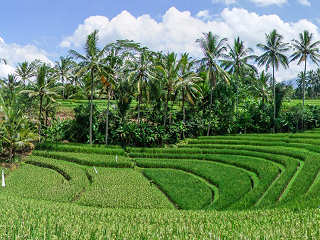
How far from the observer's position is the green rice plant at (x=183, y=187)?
16905 millimetres

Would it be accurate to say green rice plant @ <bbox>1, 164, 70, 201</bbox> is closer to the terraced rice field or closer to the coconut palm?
the terraced rice field

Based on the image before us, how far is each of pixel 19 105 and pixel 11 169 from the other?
916 centimetres

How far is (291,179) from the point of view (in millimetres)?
18828

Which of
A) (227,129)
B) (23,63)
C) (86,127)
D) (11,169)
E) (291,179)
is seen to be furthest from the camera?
(23,63)

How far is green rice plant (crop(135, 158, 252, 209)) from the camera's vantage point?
17.1m

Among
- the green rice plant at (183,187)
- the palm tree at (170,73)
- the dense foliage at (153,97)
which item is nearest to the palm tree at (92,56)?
the dense foliage at (153,97)

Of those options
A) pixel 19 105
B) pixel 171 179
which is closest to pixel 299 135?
pixel 171 179

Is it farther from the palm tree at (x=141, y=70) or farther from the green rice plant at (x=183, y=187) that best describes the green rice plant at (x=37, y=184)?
the palm tree at (x=141, y=70)

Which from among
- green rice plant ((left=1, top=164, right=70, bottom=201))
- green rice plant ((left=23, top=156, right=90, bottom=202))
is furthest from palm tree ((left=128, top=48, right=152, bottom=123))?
green rice plant ((left=1, top=164, right=70, bottom=201))

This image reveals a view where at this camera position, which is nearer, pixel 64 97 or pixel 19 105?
pixel 19 105

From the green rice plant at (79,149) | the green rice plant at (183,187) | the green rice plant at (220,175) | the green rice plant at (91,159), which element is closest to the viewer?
the green rice plant at (183,187)

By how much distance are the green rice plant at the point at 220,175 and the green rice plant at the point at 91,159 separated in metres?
1.41

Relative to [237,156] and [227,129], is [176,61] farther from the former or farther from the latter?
[237,156]

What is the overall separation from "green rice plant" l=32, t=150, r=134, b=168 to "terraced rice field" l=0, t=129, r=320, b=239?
9cm
